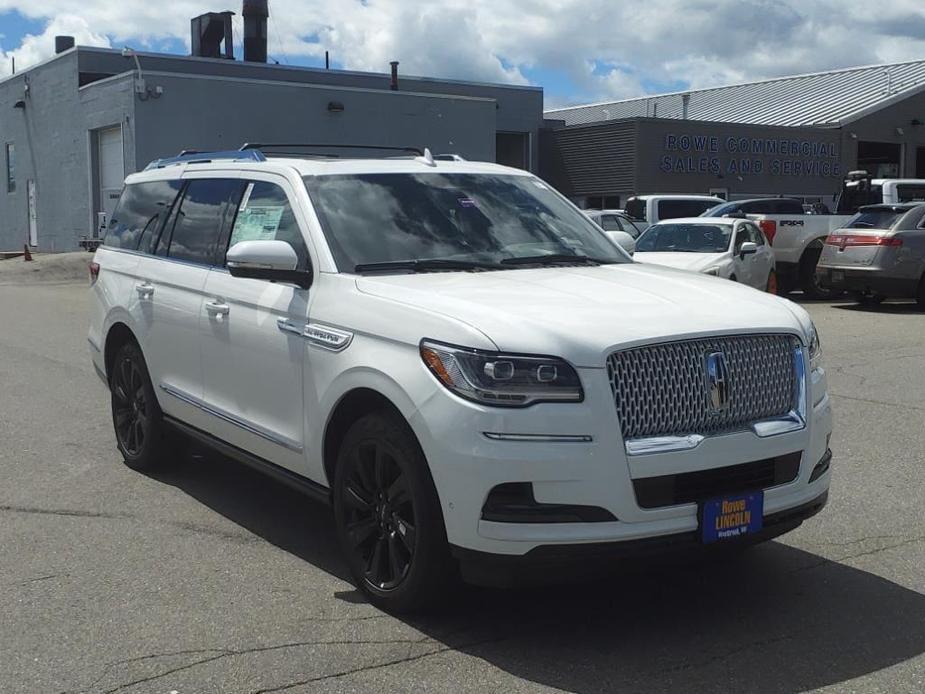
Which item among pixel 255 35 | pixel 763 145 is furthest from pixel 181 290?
pixel 255 35

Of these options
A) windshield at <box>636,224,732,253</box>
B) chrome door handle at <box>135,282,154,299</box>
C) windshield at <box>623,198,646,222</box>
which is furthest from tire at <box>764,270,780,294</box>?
chrome door handle at <box>135,282,154,299</box>

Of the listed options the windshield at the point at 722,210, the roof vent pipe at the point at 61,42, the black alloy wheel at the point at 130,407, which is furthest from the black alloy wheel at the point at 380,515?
the roof vent pipe at the point at 61,42

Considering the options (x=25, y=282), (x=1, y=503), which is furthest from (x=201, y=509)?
(x=25, y=282)

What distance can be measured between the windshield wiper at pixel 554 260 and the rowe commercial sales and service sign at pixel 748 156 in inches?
1353

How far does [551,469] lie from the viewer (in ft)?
13.3

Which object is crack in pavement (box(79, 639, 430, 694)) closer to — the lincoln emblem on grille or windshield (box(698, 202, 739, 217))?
the lincoln emblem on grille

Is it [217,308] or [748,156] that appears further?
[748,156]

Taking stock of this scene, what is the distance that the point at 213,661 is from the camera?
4227 millimetres

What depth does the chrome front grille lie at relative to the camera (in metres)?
4.18

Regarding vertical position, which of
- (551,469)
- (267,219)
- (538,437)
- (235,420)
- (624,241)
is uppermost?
(267,219)

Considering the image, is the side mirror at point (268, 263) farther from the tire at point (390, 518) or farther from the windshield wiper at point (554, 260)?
the windshield wiper at point (554, 260)

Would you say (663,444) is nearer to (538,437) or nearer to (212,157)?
(538,437)

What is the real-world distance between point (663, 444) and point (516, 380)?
600 millimetres

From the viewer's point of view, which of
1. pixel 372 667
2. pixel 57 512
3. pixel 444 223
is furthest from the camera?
pixel 57 512
